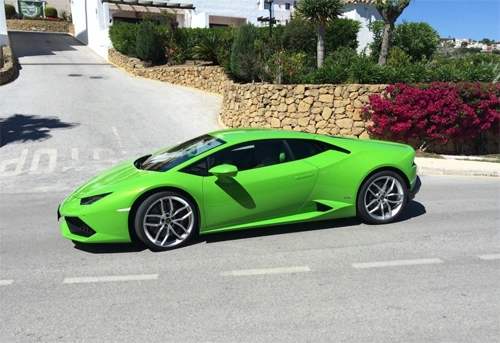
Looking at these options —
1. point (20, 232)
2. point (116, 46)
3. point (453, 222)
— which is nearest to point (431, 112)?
point (453, 222)

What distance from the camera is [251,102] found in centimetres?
1385

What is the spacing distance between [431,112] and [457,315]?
8.65 meters

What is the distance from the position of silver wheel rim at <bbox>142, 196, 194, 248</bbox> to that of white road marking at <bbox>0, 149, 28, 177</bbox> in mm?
5929

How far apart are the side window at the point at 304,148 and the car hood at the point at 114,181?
1750 millimetres

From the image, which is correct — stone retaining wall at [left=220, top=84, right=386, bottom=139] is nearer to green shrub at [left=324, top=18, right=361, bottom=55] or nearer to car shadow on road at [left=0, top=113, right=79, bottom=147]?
car shadow on road at [left=0, top=113, right=79, bottom=147]

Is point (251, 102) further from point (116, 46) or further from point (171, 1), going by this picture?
point (171, 1)

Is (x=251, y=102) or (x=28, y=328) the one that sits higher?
(x=251, y=102)

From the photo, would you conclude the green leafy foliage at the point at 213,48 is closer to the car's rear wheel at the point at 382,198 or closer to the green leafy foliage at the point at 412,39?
the green leafy foliage at the point at 412,39

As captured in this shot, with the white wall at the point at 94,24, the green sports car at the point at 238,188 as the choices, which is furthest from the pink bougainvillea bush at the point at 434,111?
the white wall at the point at 94,24

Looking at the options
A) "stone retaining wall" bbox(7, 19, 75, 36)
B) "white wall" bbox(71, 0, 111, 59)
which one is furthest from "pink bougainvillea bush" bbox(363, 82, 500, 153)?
"stone retaining wall" bbox(7, 19, 75, 36)

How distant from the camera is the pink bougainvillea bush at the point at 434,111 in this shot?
11586 millimetres

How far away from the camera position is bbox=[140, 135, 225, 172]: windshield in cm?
559

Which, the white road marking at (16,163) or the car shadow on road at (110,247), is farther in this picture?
the white road marking at (16,163)

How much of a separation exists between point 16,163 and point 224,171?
7.20 m
